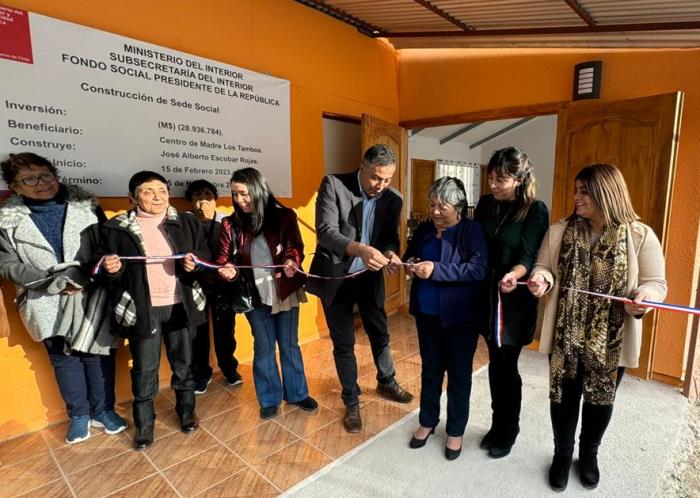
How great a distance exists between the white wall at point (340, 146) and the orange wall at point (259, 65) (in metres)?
0.19

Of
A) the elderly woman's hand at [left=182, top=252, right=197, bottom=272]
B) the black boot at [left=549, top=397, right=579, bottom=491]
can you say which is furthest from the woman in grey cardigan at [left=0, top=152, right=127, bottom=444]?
the black boot at [left=549, top=397, right=579, bottom=491]

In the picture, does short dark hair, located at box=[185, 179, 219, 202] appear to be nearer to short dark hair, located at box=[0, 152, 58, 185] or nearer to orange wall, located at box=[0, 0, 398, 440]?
orange wall, located at box=[0, 0, 398, 440]

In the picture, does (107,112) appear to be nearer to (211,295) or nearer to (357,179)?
(211,295)

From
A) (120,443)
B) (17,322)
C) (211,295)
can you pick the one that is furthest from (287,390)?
(17,322)

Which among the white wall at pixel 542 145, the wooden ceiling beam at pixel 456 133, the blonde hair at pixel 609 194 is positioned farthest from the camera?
the white wall at pixel 542 145

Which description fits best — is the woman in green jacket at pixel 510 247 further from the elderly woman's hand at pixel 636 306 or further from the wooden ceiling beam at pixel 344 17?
the wooden ceiling beam at pixel 344 17

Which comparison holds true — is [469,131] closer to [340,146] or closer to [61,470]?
[340,146]

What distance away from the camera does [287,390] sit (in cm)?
269

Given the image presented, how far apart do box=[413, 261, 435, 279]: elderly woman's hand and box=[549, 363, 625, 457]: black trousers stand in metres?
0.77

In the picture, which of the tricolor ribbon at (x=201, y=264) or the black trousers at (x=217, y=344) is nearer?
the tricolor ribbon at (x=201, y=264)

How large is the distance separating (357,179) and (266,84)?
5.08 ft

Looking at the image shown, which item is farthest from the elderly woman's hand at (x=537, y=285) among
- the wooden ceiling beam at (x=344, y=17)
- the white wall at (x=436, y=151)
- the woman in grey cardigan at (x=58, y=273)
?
the white wall at (x=436, y=151)

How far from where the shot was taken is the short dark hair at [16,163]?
208 centimetres

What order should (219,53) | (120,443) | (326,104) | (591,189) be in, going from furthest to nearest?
(326,104) < (219,53) < (120,443) < (591,189)
